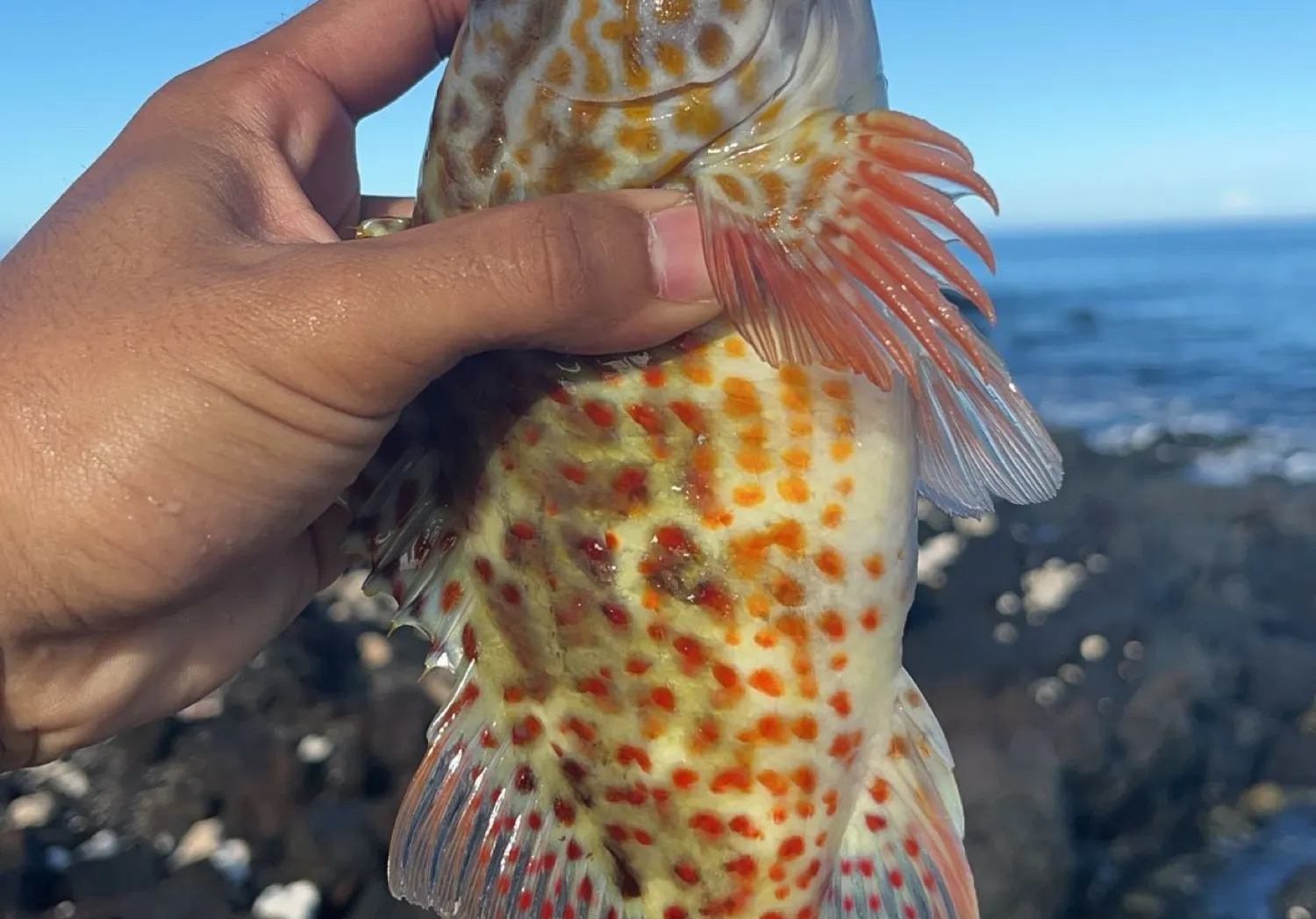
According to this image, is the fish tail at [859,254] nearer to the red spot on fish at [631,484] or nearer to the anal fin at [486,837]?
the red spot on fish at [631,484]

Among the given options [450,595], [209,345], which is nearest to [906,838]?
[450,595]

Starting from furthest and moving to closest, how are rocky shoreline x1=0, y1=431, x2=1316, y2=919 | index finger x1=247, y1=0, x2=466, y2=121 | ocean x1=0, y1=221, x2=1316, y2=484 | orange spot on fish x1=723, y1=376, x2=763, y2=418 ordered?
ocean x1=0, y1=221, x2=1316, y2=484 → rocky shoreline x1=0, y1=431, x2=1316, y2=919 → index finger x1=247, y1=0, x2=466, y2=121 → orange spot on fish x1=723, y1=376, x2=763, y2=418

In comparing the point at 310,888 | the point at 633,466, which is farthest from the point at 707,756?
the point at 310,888

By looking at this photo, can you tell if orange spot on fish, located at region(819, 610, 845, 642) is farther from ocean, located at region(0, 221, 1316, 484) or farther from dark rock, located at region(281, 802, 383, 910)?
ocean, located at region(0, 221, 1316, 484)

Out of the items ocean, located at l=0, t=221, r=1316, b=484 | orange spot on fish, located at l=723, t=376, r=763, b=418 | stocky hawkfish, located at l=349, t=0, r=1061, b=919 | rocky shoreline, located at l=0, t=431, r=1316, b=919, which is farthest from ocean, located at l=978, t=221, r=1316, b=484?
orange spot on fish, located at l=723, t=376, r=763, b=418

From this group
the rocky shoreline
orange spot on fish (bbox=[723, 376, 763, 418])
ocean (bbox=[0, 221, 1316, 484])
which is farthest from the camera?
ocean (bbox=[0, 221, 1316, 484])

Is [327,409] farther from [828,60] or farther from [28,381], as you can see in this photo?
[828,60]

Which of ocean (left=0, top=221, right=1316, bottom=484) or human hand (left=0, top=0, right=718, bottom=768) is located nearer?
human hand (left=0, top=0, right=718, bottom=768)
